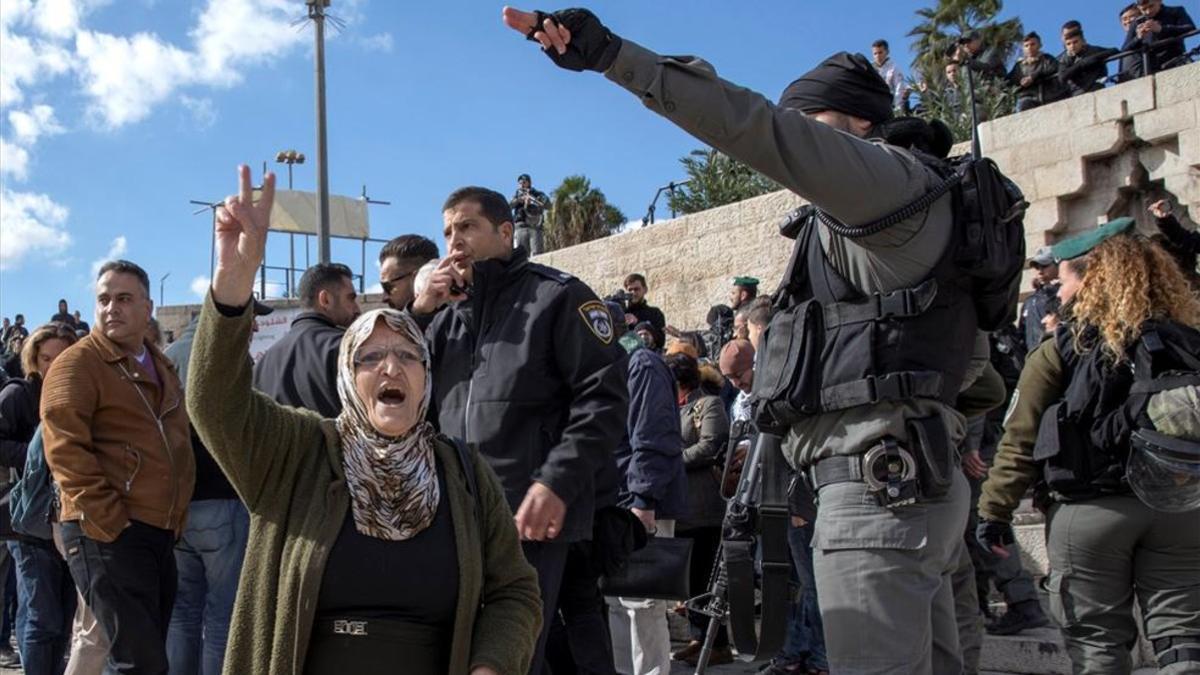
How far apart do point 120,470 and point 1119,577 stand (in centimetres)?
384

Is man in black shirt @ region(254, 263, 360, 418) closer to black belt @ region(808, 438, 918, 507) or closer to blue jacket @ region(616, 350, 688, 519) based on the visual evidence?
blue jacket @ region(616, 350, 688, 519)

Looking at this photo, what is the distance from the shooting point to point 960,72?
13.8 metres

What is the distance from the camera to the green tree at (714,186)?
17953 mm

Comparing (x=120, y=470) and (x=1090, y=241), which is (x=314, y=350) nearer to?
(x=120, y=470)

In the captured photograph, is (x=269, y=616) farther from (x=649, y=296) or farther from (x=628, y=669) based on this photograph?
(x=649, y=296)

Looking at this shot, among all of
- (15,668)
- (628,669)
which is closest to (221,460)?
(628,669)

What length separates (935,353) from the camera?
3.12m

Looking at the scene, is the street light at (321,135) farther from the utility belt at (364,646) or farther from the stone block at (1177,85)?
the utility belt at (364,646)

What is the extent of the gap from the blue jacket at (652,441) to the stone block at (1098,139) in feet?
24.5

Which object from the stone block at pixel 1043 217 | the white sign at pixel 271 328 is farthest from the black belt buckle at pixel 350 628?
the white sign at pixel 271 328

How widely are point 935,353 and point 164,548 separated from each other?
→ 333 centimetres

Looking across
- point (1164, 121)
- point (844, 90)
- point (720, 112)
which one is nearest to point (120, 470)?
point (720, 112)

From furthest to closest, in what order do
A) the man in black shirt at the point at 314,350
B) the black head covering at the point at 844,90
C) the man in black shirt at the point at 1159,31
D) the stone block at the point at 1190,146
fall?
1. the man in black shirt at the point at 1159,31
2. the stone block at the point at 1190,146
3. the man in black shirt at the point at 314,350
4. the black head covering at the point at 844,90

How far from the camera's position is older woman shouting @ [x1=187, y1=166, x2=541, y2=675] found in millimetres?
2582
